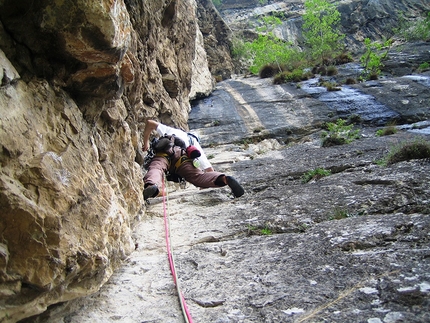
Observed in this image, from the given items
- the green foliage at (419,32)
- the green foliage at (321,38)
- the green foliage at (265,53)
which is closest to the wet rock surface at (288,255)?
the green foliage at (265,53)

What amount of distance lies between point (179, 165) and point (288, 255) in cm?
351

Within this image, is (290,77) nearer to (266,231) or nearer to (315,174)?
(315,174)

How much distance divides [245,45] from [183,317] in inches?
1164

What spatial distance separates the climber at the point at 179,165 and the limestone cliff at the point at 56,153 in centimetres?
179

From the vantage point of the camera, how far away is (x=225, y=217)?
4.49 m

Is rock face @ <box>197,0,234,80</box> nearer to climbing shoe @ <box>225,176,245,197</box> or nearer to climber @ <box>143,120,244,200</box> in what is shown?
climber @ <box>143,120,244,200</box>

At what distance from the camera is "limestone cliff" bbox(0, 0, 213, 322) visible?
211 cm

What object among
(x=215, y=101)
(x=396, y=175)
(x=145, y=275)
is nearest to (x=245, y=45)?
(x=215, y=101)

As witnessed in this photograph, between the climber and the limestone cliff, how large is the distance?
1792mm

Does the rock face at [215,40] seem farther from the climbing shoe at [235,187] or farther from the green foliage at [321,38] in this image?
the climbing shoe at [235,187]

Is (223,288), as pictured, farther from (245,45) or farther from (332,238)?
(245,45)

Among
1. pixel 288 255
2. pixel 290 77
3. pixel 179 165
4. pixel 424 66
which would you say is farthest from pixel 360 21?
pixel 288 255

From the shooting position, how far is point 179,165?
20.4 feet

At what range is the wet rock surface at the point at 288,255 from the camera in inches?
90.3
